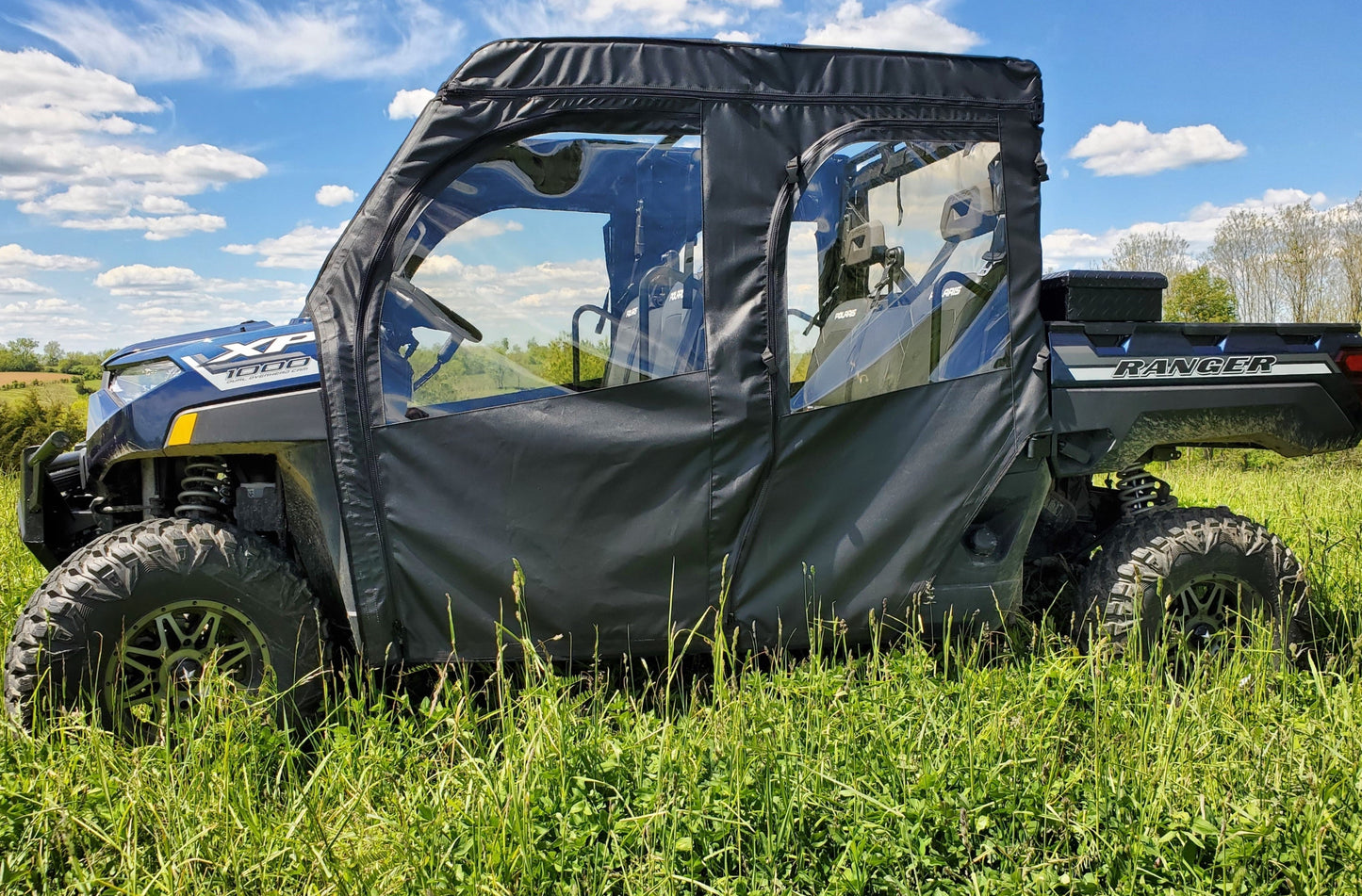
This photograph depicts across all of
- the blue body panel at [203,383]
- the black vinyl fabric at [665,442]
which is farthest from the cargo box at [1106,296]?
the blue body panel at [203,383]

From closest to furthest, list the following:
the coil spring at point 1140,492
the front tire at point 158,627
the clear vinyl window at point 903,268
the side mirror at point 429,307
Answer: the front tire at point 158,627, the side mirror at point 429,307, the clear vinyl window at point 903,268, the coil spring at point 1140,492

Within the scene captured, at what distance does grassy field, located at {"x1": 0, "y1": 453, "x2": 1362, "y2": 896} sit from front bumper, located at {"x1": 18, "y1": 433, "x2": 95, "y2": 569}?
0.90 meters

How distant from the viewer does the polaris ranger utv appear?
9.89 feet

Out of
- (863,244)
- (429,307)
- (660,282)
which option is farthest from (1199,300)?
(429,307)

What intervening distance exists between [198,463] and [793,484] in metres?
2.08

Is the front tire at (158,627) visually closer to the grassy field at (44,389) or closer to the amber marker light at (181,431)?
the amber marker light at (181,431)

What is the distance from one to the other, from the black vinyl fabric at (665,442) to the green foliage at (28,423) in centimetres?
1243

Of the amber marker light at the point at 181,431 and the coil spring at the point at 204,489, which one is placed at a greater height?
the amber marker light at the point at 181,431

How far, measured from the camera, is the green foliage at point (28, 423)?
13008 millimetres

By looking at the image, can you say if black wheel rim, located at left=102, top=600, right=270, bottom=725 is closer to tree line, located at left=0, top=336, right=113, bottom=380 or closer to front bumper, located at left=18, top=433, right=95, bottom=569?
front bumper, located at left=18, top=433, right=95, bottom=569

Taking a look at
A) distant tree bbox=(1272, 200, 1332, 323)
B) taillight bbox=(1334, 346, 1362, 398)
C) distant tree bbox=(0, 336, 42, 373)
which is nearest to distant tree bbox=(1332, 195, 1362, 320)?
distant tree bbox=(1272, 200, 1332, 323)

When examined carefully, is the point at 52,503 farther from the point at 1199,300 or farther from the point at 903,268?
the point at 1199,300

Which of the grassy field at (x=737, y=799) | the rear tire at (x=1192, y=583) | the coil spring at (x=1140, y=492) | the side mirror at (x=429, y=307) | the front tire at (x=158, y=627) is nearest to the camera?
the grassy field at (x=737, y=799)

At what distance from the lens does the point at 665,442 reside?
3174mm
